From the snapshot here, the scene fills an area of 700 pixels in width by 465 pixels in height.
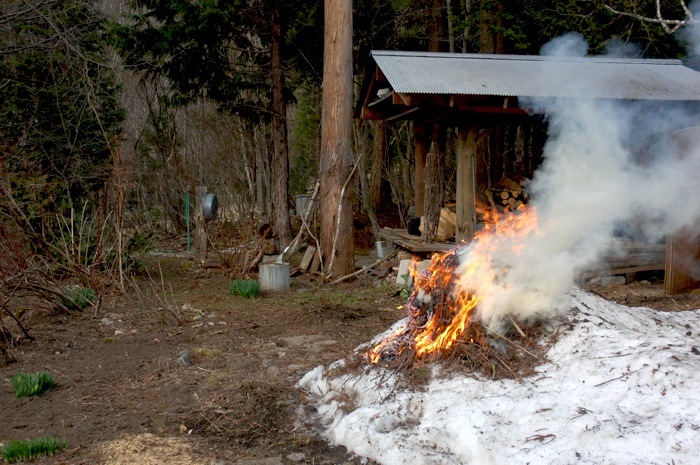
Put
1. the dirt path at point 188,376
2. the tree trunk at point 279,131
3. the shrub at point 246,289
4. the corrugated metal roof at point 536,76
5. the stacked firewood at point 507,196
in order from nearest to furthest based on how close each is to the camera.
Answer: the dirt path at point 188,376
the shrub at point 246,289
the corrugated metal roof at point 536,76
the stacked firewood at point 507,196
the tree trunk at point 279,131

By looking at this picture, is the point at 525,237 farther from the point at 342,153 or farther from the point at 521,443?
the point at 342,153

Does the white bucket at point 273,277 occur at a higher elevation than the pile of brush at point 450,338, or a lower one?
lower

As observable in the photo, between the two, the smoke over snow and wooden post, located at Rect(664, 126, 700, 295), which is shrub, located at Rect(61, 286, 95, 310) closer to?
the smoke over snow

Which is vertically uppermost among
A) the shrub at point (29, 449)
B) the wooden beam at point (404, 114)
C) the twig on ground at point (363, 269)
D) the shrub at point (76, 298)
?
the wooden beam at point (404, 114)

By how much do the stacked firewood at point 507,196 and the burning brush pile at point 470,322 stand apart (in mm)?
7408

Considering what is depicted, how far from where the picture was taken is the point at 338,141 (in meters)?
11.9

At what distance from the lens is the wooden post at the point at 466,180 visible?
1127 centimetres

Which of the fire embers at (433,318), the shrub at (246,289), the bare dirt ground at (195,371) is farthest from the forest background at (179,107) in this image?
the fire embers at (433,318)

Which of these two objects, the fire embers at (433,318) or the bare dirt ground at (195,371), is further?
the fire embers at (433,318)

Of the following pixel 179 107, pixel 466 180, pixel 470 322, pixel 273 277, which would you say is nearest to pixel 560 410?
pixel 470 322

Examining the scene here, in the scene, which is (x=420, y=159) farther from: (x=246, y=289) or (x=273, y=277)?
(x=246, y=289)

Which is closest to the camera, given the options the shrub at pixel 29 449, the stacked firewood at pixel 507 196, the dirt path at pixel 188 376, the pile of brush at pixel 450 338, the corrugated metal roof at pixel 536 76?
the shrub at pixel 29 449

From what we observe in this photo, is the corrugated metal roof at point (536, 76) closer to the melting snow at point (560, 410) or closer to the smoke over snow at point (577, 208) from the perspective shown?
the smoke over snow at point (577, 208)

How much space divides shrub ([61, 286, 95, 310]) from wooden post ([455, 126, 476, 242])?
6.33m
